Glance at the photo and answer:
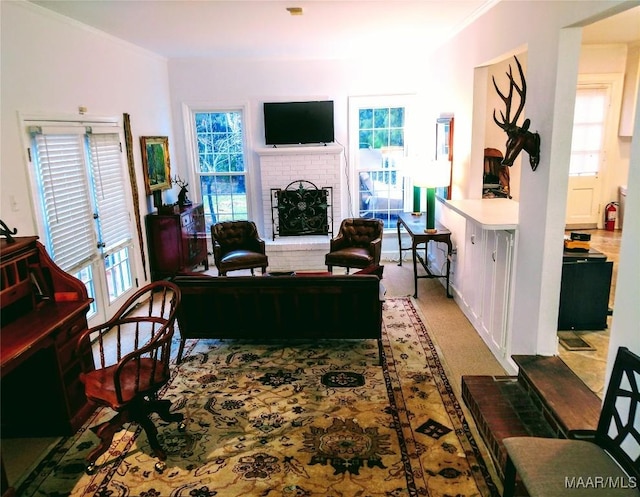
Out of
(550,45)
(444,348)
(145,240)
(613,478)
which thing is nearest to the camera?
(613,478)

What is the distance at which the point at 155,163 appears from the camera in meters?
6.09

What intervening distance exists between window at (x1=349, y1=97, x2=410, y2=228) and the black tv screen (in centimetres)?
38

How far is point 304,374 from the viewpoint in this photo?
3818 mm

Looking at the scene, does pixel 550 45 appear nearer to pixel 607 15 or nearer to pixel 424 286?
pixel 607 15

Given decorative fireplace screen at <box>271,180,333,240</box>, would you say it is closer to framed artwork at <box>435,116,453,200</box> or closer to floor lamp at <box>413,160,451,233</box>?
framed artwork at <box>435,116,453,200</box>

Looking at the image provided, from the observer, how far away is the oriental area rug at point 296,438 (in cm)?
262

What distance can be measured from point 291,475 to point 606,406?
1667mm

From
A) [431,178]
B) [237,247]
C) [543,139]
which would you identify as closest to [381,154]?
[431,178]

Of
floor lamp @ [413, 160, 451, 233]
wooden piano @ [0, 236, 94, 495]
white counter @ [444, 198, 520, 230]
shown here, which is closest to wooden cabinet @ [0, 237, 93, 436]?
wooden piano @ [0, 236, 94, 495]

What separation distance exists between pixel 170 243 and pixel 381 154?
3319mm

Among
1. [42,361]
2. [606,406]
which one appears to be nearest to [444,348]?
[606,406]

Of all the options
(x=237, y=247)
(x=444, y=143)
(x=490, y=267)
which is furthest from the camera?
(x=237, y=247)

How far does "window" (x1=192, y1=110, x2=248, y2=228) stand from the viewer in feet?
22.9

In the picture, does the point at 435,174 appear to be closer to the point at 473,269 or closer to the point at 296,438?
the point at 473,269
